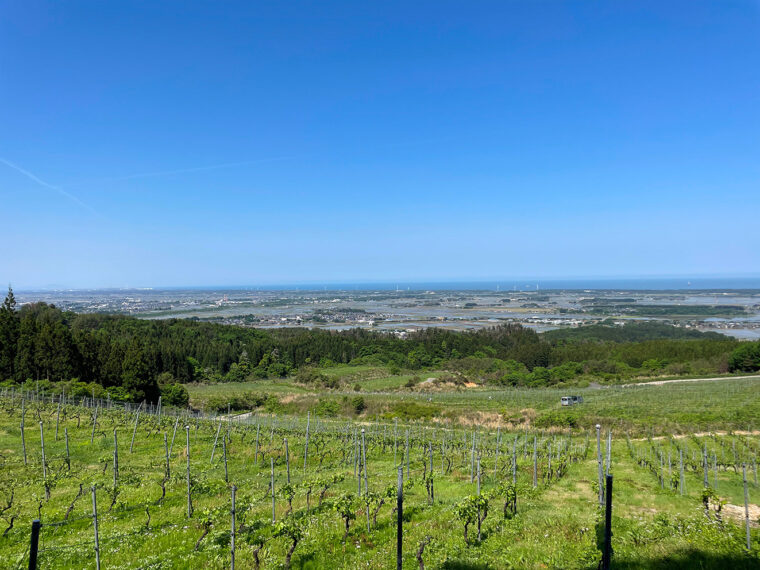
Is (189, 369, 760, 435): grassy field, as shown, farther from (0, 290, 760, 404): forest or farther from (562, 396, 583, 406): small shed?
(0, 290, 760, 404): forest

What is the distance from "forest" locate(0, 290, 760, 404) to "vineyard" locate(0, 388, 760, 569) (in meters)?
22.8

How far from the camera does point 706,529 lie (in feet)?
26.5

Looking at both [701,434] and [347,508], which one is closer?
[347,508]

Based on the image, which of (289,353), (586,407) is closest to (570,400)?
(586,407)

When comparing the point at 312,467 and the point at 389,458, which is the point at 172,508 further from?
the point at 389,458

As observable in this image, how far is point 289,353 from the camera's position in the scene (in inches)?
3051

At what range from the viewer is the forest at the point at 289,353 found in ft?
131

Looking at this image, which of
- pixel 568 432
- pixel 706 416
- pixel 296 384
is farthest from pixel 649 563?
pixel 296 384

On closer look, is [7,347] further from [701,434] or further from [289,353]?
[701,434]

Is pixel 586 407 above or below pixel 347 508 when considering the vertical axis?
below

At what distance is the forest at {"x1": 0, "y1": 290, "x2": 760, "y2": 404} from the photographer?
131 ft

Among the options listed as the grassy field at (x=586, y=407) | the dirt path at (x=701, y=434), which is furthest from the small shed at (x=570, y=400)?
the dirt path at (x=701, y=434)

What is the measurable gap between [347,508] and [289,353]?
71.8 meters

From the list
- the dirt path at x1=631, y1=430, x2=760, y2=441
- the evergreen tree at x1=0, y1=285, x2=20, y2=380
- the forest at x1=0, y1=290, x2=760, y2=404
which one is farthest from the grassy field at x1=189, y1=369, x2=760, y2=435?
the evergreen tree at x1=0, y1=285, x2=20, y2=380
